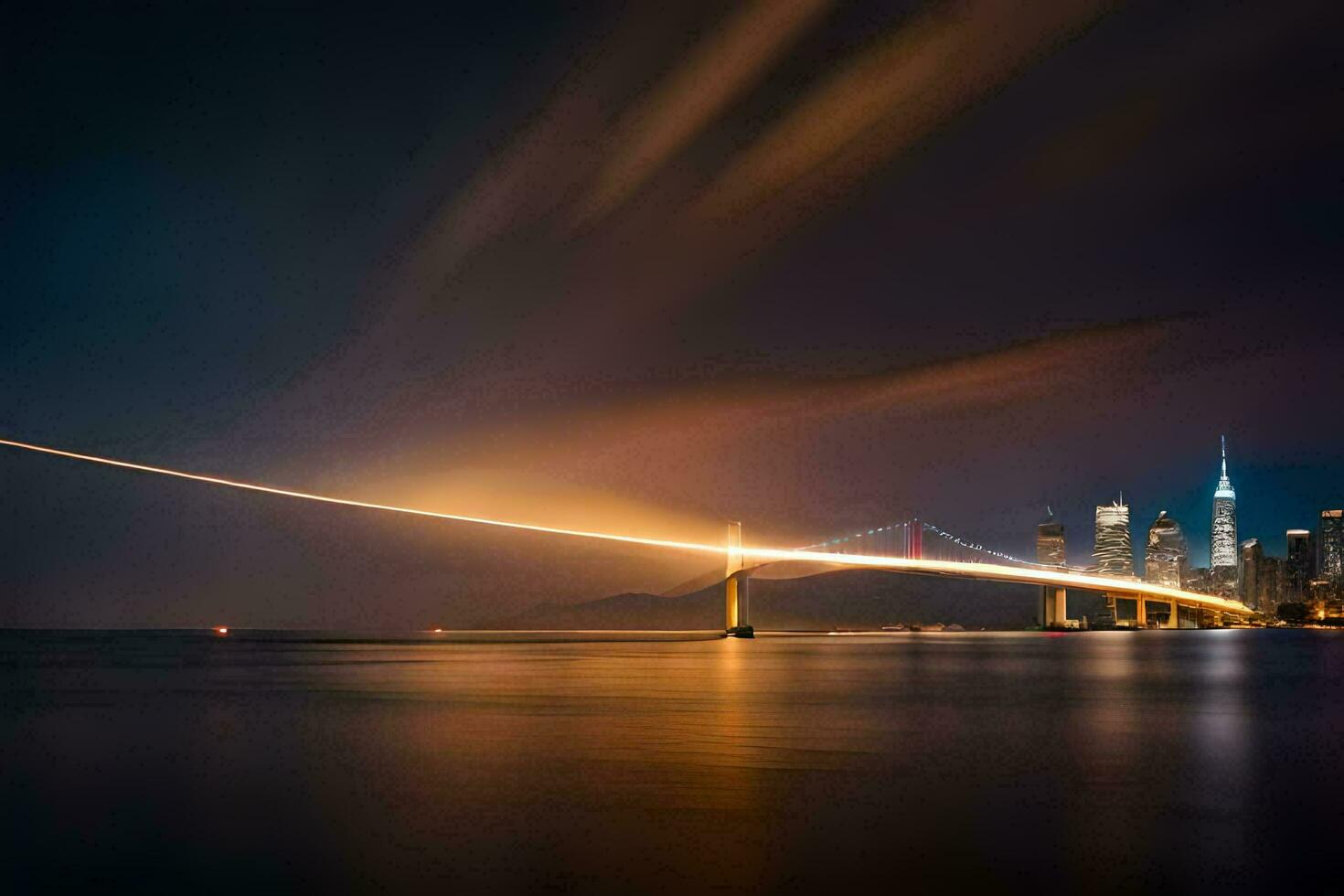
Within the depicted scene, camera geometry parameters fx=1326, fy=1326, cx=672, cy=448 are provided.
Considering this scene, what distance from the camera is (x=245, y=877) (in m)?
10.2

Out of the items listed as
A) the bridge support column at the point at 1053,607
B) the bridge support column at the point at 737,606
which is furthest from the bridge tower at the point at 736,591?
the bridge support column at the point at 1053,607

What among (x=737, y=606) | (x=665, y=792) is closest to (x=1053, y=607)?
(x=737, y=606)

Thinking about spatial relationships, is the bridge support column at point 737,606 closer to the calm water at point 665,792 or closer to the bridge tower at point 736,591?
the bridge tower at point 736,591

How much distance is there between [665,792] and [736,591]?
3412 inches

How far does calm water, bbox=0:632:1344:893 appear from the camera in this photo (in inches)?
413

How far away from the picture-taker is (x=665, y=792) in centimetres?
1447

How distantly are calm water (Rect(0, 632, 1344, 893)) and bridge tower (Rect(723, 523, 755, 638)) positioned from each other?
2521 inches

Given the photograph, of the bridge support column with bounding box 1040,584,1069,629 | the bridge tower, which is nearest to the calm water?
the bridge tower

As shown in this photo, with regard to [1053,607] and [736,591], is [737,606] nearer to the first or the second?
[736,591]

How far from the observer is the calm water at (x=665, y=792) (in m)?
10.5

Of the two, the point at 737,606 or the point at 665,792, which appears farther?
the point at 737,606


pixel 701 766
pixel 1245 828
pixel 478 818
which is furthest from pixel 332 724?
pixel 1245 828

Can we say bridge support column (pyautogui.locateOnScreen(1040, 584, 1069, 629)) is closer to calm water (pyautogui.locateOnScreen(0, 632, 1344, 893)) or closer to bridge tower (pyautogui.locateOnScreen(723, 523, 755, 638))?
bridge tower (pyautogui.locateOnScreen(723, 523, 755, 638))

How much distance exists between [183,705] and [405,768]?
15089 millimetres
